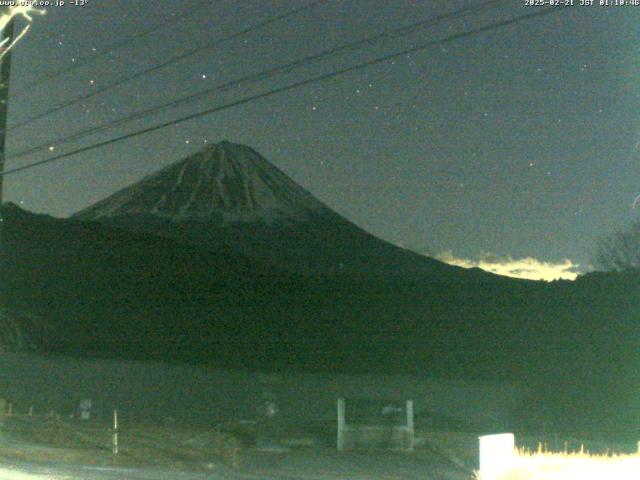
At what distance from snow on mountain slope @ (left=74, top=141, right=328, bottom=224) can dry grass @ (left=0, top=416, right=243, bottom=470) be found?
129 feet

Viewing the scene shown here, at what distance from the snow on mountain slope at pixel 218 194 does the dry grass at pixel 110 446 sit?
3925 centimetres

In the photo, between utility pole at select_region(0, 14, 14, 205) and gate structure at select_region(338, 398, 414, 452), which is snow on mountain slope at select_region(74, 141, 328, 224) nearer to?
gate structure at select_region(338, 398, 414, 452)

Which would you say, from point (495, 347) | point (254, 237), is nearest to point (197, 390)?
point (495, 347)

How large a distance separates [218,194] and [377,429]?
46.7 meters

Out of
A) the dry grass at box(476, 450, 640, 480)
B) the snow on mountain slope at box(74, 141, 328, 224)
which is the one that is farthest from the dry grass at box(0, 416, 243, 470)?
the snow on mountain slope at box(74, 141, 328, 224)

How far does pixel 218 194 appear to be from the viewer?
65.1 m

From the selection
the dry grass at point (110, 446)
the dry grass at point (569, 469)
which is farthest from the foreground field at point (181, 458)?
the dry grass at point (569, 469)

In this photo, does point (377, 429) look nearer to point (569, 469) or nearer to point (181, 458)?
point (181, 458)

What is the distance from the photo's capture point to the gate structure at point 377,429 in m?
19.6

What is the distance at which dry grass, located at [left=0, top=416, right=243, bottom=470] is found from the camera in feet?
45.8

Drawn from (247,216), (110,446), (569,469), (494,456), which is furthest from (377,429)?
(247,216)

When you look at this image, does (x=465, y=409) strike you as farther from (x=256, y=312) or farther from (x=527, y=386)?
(x=256, y=312)

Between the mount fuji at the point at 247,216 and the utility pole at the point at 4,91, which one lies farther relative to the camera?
the mount fuji at the point at 247,216

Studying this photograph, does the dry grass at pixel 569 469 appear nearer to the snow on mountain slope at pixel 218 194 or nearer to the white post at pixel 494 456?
the white post at pixel 494 456
